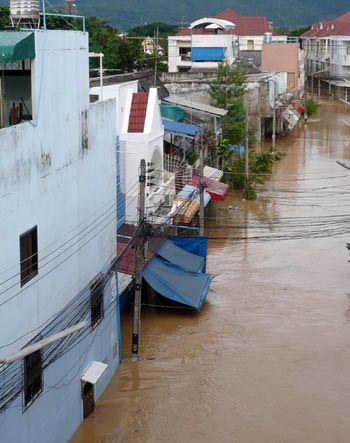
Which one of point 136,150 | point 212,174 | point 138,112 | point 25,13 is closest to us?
point 25,13

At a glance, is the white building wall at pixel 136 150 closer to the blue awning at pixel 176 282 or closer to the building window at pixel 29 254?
the blue awning at pixel 176 282

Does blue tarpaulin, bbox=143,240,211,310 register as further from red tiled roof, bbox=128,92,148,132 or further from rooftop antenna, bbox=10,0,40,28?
rooftop antenna, bbox=10,0,40,28

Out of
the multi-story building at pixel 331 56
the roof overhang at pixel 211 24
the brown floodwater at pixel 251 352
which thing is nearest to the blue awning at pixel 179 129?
the brown floodwater at pixel 251 352

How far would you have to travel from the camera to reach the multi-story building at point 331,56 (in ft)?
206

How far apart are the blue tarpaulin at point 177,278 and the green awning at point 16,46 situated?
321 inches

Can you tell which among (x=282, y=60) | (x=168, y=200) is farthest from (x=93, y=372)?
(x=282, y=60)

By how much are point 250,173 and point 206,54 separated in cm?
2590

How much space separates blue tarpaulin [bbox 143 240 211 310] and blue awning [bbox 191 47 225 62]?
3676cm

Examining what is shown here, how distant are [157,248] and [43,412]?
8.04 meters

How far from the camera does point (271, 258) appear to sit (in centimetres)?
2261

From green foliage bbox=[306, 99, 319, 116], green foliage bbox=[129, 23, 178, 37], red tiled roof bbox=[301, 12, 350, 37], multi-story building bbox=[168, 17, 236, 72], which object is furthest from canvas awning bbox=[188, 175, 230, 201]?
green foliage bbox=[129, 23, 178, 37]

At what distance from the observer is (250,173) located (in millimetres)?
30531

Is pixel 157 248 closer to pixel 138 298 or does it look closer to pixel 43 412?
pixel 138 298

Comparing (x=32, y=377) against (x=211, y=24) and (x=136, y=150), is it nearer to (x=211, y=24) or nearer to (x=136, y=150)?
(x=136, y=150)
